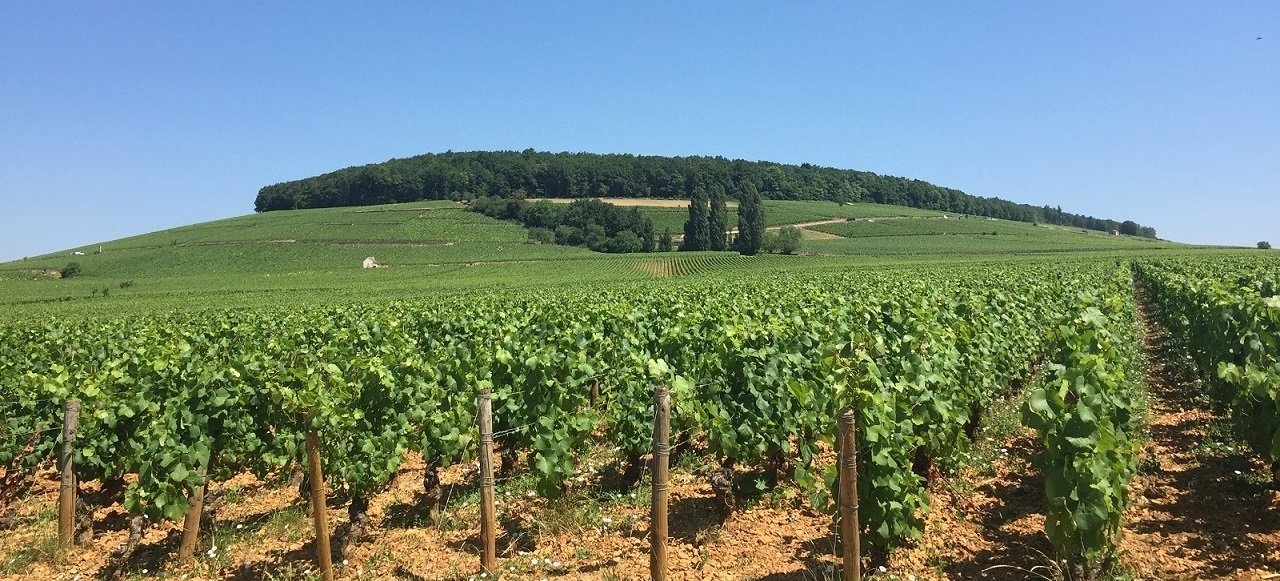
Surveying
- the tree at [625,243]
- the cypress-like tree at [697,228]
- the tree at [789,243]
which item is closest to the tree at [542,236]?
→ the tree at [625,243]

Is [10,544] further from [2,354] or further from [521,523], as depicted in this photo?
[2,354]

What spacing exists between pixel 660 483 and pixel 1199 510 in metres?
4.99

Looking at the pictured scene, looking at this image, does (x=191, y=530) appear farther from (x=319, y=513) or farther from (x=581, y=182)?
(x=581, y=182)

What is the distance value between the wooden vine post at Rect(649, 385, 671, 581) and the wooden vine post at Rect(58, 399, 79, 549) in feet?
17.6

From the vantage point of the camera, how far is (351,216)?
11012 centimetres

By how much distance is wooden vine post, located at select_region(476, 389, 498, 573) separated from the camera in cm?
577

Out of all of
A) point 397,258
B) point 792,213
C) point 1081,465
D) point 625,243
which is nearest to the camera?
point 1081,465

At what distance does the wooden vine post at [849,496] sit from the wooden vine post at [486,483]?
2.67 meters

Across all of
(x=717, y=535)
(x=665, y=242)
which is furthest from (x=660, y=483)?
(x=665, y=242)

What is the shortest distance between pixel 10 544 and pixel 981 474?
9690 mm

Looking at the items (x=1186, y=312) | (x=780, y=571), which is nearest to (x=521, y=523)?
(x=780, y=571)

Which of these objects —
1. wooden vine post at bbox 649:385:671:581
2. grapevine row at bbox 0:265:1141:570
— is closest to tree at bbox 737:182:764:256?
grapevine row at bbox 0:265:1141:570

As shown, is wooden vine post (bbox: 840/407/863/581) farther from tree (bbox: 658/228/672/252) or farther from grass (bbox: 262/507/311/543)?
tree (bbox: 658/228/672/252)

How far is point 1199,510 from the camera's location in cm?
652
